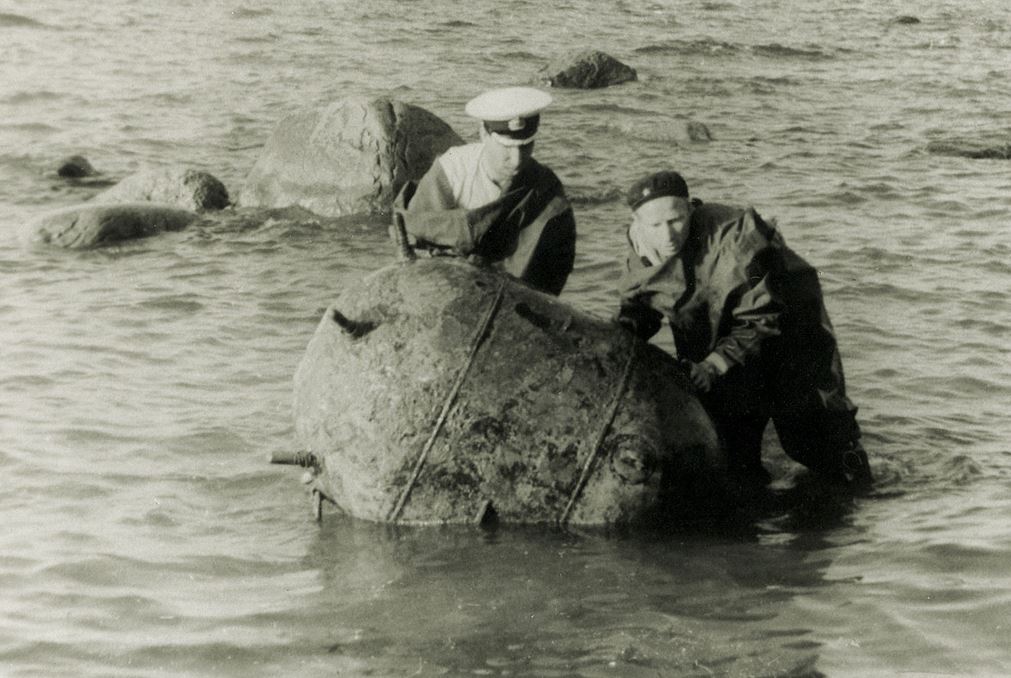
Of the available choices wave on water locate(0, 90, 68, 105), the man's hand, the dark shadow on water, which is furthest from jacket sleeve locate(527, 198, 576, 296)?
wave on water locate(0, 90, 68, 105)

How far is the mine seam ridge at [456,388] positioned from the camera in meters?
5.90

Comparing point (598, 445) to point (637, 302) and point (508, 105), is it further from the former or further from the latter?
point (508, 105)

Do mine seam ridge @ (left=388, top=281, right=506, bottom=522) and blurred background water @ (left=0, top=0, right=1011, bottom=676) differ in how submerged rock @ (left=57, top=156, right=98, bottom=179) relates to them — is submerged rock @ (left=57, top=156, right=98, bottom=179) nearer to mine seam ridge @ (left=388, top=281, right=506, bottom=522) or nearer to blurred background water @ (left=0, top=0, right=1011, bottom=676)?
blurred background water @ (left=0, top=0, right=1011, bottom=676)

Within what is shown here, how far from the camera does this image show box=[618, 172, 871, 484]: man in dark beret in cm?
623

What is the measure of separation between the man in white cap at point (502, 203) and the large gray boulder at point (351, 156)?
582 centimetres

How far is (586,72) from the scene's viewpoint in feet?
62.0

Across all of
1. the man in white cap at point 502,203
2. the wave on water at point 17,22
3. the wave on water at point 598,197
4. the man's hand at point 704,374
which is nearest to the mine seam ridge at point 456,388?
the man in white cap at point 502,203

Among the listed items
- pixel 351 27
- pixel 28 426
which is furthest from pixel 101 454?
pixel 351 27

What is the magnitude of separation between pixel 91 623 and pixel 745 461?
316 centimetres

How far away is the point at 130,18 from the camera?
21.9 meters

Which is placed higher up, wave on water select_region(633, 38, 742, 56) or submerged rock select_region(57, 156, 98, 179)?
wave on water select_region(633, 38, 742, 56)

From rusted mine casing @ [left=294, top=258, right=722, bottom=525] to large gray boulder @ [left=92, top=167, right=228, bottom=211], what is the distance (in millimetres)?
7232

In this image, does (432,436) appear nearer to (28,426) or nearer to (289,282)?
(28,426)

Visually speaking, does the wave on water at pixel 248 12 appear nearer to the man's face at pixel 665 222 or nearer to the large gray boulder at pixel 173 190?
the large gray boulder at pixel 173 190
